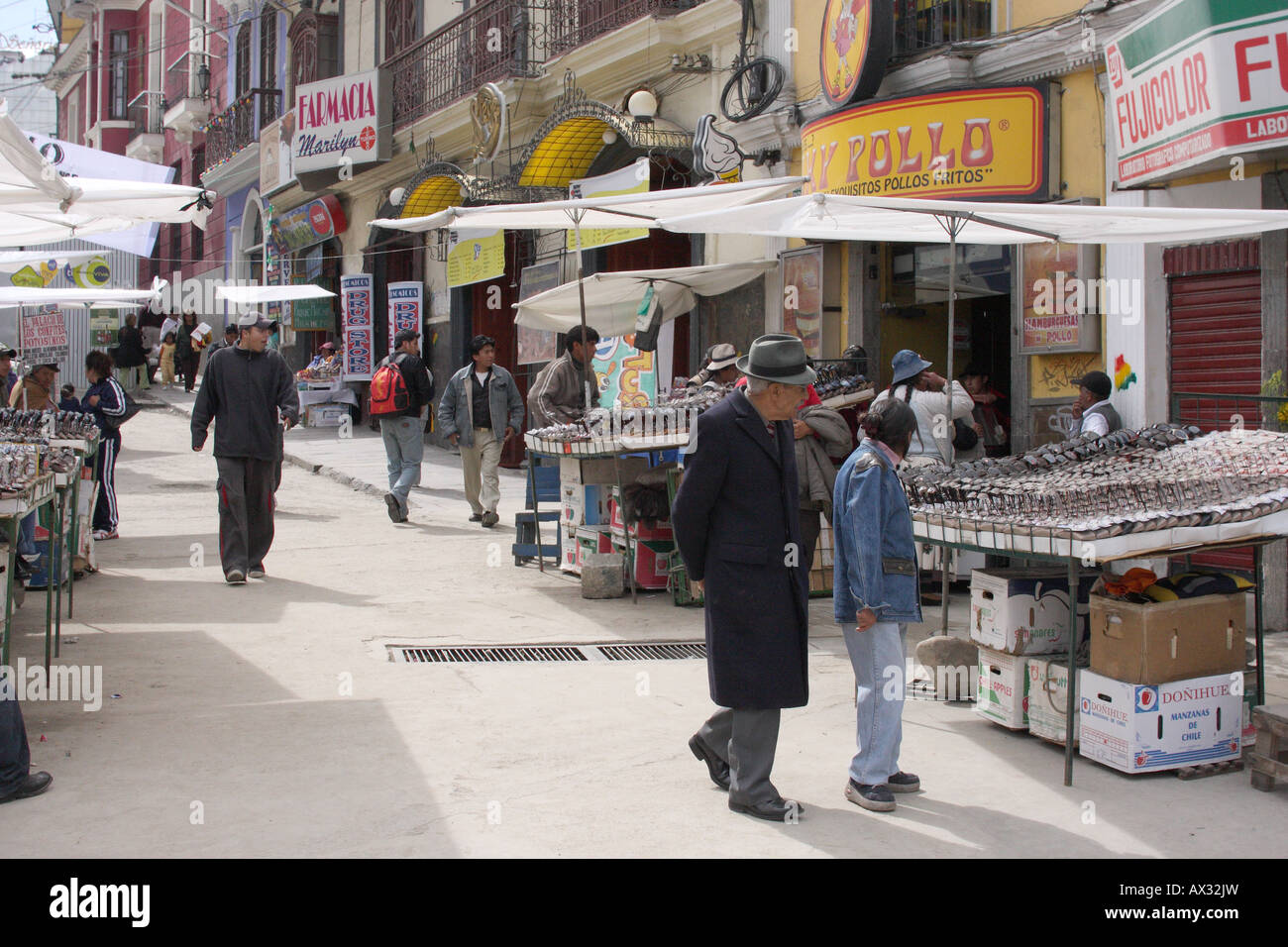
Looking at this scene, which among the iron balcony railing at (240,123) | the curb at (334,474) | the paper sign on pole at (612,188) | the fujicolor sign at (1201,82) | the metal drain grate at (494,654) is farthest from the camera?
the iron balcony railing at (240,123)

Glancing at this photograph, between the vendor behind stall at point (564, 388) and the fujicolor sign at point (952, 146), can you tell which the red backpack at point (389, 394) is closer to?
the vendor behind stall at point (564, 388)

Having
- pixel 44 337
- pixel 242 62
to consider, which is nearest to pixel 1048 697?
pixel 44 337

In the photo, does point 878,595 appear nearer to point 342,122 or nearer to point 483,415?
point 483,415

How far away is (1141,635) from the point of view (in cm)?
506

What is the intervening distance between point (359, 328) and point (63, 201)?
1580 centimetres

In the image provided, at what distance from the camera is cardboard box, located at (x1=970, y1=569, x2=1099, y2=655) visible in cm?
570

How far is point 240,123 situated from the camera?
27547mm

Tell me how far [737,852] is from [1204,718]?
220cm

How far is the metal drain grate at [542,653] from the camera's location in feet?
23.7

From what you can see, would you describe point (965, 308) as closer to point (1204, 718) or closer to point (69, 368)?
point (1204, 718)

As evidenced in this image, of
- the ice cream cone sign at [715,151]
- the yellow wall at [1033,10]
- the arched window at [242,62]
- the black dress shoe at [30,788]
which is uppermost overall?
the arched window at [242,62]

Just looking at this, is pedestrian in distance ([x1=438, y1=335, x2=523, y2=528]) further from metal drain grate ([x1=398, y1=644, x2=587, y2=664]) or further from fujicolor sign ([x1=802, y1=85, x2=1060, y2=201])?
metal drain grate ([x1=398, y1=644, x2=587, y2=664])

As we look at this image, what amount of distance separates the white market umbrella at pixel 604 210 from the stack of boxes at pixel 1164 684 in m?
4.17

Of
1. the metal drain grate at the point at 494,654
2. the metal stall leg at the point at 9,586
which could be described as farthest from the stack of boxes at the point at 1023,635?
the metal stall leg at the point at 9,586
